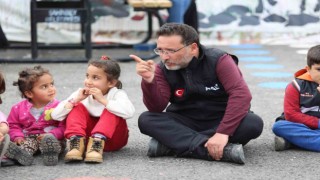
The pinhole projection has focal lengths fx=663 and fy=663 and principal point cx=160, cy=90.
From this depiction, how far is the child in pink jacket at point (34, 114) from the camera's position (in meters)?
3.71

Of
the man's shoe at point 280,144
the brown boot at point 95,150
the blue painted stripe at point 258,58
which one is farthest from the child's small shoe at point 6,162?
the blue painted stripe at point 258,58

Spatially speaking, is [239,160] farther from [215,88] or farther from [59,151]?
[59,151]

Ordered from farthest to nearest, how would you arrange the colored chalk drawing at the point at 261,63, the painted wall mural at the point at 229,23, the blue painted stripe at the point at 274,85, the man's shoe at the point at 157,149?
the painted wall mural at the point at 229,23
the colored chalk drawing at the point at 261,63
the blue painted stripe at the point at 274,85
the man's shoe at the point at 157,149

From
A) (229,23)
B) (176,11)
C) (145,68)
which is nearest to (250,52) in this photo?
(229,23)

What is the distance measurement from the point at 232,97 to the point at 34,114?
1141 millimetres

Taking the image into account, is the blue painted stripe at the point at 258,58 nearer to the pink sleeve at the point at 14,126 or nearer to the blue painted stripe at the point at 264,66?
the blue painted stripe at the point at 264,66

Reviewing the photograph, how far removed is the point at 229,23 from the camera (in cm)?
923

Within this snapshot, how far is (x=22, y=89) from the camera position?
3811mm

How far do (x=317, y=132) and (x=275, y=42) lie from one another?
17.8ft

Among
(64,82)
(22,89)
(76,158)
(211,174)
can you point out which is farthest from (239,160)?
(64,82)

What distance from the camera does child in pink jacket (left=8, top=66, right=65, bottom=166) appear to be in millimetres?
3709

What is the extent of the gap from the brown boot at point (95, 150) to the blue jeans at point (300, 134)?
106cm

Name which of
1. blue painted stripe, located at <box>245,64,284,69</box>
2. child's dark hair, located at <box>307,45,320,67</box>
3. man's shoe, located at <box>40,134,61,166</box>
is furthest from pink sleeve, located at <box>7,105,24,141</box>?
blue painted stripe, located at <box>245,64,284,69</box>

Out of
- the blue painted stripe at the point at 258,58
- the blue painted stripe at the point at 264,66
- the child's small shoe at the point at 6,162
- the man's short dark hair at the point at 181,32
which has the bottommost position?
the child's small shoe at the point at 6,162
